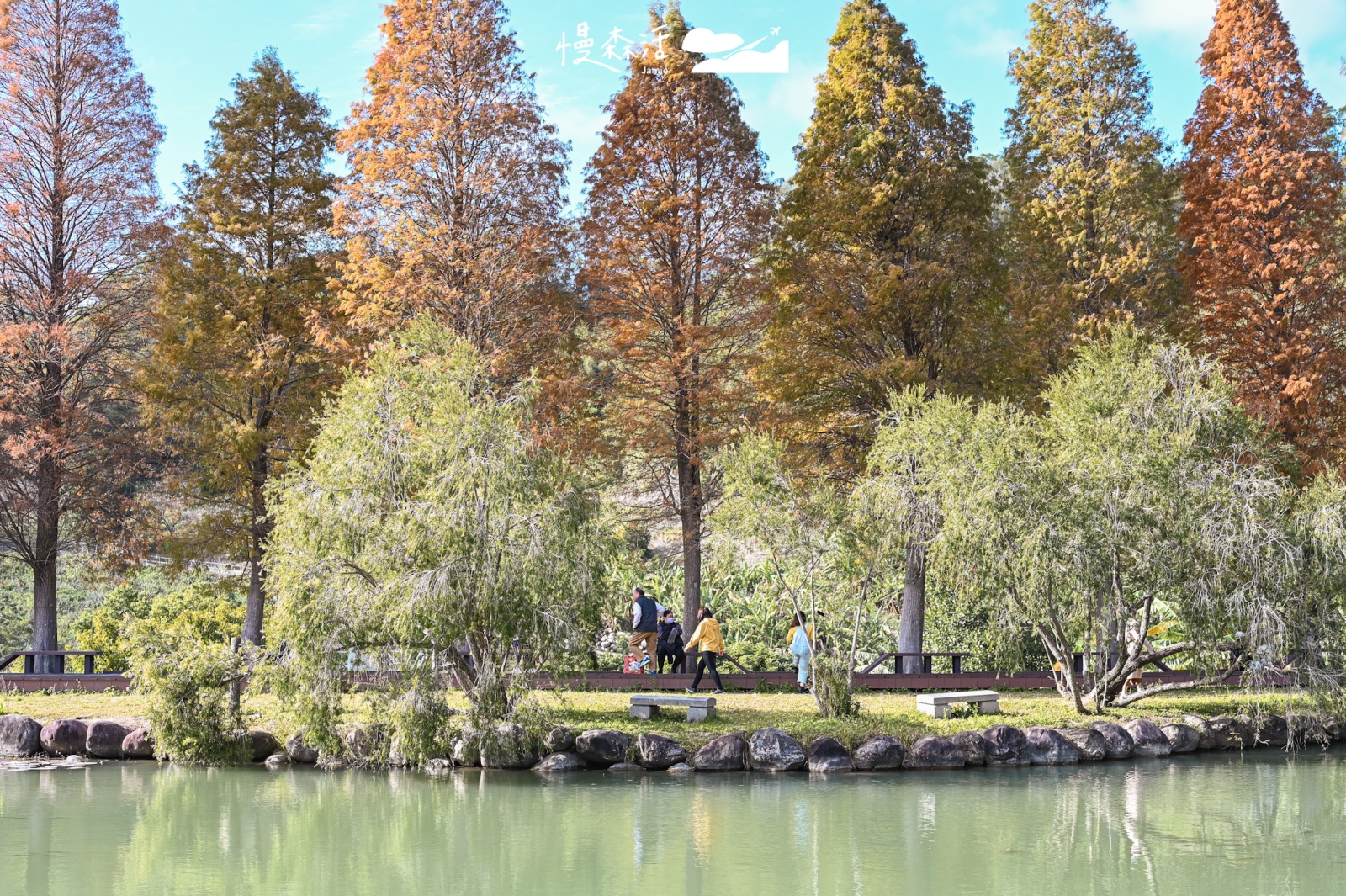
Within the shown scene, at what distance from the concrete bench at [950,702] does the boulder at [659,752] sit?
3.87 meters

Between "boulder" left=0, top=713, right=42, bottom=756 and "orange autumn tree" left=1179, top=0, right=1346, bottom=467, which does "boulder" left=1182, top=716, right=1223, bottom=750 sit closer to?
"orange autumn tree" left=1179, top=0, right=1346, bottom=467

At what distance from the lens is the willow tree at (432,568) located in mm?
14500

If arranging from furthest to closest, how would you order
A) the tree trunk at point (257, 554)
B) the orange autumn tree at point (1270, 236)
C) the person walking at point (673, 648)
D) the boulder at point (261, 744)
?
the tree trunk at point (257, 554), the orange autumn tree at point (1270, 236), the person walking at point (673, 648), the boulder at point (261, 744)

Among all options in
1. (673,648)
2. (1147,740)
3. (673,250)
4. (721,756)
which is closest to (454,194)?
(673,250)

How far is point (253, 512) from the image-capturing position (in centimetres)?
2406

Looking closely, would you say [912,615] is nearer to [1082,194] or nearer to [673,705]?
[673,705]

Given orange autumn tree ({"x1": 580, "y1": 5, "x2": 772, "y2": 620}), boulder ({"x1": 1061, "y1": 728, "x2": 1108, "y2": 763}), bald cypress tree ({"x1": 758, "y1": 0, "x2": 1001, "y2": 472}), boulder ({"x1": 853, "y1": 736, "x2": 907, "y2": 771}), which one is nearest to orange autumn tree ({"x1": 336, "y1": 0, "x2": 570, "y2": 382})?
orange autumn tree ({"x1": 580, "y1": 5, "x2": 772, "y2": 620})

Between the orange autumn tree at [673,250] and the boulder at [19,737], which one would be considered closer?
the boulder at [19,737]

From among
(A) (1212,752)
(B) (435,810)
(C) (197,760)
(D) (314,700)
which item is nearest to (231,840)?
(B) (435,810)

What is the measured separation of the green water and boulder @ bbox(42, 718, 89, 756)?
90cm

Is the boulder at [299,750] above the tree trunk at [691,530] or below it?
below

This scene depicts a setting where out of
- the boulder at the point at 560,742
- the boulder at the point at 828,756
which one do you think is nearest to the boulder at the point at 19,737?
the boulder at the point at 560,742

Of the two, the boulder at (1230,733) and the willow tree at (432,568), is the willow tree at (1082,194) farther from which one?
the willow tree at (432,568)

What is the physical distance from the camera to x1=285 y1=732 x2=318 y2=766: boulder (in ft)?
51.5
